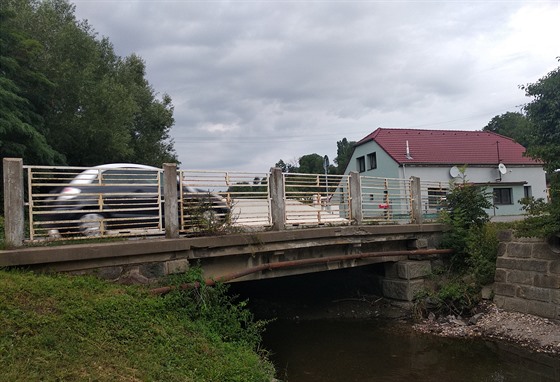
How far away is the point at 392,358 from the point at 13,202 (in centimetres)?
710

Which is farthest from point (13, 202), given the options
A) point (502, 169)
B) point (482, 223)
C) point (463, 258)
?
point (502, 169)

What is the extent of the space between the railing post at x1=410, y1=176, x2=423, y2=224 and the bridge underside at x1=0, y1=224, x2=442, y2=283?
40 cm

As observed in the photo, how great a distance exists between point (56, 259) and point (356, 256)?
259 inches

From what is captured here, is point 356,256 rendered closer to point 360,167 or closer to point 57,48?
point 57,48

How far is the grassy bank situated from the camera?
435 cm

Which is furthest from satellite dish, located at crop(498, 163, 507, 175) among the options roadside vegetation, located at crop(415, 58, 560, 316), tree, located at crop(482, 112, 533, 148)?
tree, located at crop(482, 112, 533, 148)

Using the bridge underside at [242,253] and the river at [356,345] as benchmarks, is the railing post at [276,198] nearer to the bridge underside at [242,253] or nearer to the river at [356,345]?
the bridge underside at [242,253]

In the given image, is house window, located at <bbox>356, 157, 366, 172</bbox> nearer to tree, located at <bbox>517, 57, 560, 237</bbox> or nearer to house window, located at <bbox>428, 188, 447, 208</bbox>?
house window, located at <bbox>428, 188, 447, 208</bbox>

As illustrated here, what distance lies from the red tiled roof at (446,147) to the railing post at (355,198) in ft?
49.2

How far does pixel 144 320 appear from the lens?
18.6 feet

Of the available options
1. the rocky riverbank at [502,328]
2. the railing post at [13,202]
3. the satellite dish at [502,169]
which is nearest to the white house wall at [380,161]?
the satellite dish at [502,169]

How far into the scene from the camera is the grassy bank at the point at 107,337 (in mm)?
4348

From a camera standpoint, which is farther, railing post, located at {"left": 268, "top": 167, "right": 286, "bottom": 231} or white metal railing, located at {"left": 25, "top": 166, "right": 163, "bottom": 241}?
railing post, located at {"left": 268, "top": 167, "right": 286, "bottom": 231}

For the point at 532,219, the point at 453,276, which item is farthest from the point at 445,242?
the point at 532,219
